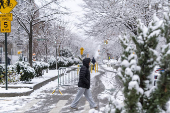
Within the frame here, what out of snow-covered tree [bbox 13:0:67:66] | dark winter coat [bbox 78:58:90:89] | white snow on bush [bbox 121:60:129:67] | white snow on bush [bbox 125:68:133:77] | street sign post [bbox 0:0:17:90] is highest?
snow-covered tree [bbox 13:0:67:66]

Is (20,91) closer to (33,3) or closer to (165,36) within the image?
(33,3)

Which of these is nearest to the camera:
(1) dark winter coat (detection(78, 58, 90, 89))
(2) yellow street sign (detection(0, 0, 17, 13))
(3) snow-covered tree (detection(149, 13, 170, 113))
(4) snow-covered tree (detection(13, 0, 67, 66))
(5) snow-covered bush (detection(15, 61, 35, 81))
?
(3) snow-covered tree (detection(149, 13, 170, 113))

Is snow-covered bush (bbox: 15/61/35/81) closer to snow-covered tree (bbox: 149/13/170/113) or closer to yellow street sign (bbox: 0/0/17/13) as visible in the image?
yellow street sign (bbox: 0/0/17/13)

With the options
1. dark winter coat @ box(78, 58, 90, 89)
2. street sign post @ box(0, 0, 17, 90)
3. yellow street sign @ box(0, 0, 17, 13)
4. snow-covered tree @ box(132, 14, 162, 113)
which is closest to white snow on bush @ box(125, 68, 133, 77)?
snow-covered tree @ box(132, 14, 162, 113)

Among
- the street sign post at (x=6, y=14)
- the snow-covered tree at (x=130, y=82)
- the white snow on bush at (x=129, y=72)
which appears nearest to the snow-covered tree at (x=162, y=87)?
the snow-covered tree at (x=130, y=82)

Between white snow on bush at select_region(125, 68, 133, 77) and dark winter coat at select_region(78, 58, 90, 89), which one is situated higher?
white snow on bush at select_region(125, 68, 133, 77)

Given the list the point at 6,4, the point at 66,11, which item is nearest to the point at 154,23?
the point at 6,4

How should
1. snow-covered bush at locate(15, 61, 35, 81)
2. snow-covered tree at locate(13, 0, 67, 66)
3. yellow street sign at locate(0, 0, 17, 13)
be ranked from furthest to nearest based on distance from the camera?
1. snow-covered tree at locate(13, 0, 67, 66)
2. snow-covered bush at locate(15, 61, 35, 81)
3. yellow street sign at locate(0, 0, 17, 13)

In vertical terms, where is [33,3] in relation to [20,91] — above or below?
above

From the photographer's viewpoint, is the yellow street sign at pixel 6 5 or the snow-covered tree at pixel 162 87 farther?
the yellow street sign at pixel 6 5

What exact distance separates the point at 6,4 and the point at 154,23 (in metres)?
8.13

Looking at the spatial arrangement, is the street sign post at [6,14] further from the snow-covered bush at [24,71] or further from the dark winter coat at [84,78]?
the dark winter coat at [84,78]

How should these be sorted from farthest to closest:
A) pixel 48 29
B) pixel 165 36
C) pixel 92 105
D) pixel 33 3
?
pixel 48 29, pixel 33 3, pixel 92 105, pixel 165 36

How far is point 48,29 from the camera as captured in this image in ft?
83.7
